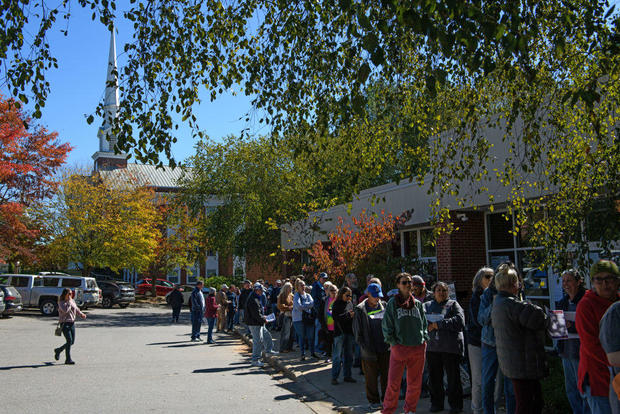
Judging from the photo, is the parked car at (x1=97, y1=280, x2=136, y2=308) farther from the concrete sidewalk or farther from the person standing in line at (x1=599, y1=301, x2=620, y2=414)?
the person standing in line at (x1=599, y1=301, x2=620, y2=414)

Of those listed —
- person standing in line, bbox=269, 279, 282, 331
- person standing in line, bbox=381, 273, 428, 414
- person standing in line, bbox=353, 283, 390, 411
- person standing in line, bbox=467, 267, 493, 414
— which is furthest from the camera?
person standing in line, bbox=269, 279, 282, 331

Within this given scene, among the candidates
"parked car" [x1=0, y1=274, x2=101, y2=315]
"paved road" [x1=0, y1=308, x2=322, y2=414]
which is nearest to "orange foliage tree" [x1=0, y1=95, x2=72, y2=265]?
"parked car" [x1=0, y1=274, x2=101, y2=315]

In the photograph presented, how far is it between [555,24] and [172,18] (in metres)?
4.50

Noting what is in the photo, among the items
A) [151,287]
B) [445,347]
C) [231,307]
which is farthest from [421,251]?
[151,287]

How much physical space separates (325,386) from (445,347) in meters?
3.09

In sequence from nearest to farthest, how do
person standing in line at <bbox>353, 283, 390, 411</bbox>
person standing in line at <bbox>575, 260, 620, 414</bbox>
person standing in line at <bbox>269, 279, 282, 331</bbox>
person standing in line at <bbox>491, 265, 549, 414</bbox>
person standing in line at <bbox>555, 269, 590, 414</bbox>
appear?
person standing in line at <bbox>575, 260, 620, 414</bbox>
person standing in line at <bbox>491, 265, 549, 414</bbox>
person standing in line at <bbox>555, 269, 590, 414</bbox>
person standing in line at <bbox>353, 283, 390, 411</bbox>
person standing in line at <bbox>269, 279, 282, 331</bbox>

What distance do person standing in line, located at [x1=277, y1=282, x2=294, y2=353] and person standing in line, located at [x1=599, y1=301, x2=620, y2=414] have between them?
10581 mm

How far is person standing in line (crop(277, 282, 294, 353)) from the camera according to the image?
1449cm

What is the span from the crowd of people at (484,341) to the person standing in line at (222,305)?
33.2 ft

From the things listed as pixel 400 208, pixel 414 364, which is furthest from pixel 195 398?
Answer: pixel 400 208

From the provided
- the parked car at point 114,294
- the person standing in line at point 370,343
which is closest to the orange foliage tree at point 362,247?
the person standing in line at point 370,343

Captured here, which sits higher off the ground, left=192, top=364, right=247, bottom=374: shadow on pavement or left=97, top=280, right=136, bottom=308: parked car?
left=97, top=280, right=136, bottom=308: parked car

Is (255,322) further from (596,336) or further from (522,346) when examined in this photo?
(596,336)

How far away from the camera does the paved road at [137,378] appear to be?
8.63m
